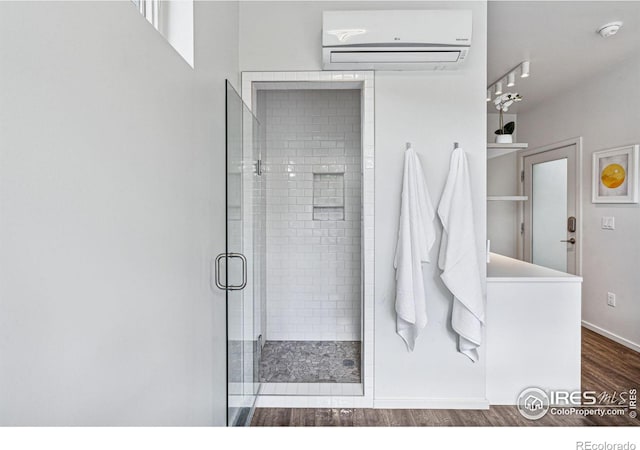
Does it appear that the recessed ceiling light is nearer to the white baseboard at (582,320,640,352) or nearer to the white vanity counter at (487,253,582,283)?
the white vanity counter at (487,253,582,283)

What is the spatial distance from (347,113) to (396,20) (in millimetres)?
1466

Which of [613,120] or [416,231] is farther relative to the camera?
[613,120]

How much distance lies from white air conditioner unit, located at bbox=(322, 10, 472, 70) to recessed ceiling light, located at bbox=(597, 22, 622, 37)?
5.25ft

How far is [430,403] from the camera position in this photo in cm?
231

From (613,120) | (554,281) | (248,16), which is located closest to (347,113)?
(248,16)

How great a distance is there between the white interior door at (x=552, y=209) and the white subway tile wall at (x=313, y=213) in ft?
8.43

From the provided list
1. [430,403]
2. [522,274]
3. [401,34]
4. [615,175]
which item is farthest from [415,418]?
[615,175]

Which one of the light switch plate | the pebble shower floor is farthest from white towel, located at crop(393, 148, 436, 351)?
the light switch plate

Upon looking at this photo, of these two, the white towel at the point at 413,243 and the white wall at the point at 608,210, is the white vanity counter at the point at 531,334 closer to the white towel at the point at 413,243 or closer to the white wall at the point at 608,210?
the white towel at the point at 413,243

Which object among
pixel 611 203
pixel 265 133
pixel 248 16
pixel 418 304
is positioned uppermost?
pixel 248 16

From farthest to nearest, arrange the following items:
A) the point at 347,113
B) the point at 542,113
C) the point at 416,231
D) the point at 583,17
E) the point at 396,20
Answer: the point at 542,113 → the point at 347,113 → the point at 583,17 → the point at 416,231 → the point at 396,20

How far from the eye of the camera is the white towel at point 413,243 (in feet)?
7.13

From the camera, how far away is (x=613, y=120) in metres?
3.58

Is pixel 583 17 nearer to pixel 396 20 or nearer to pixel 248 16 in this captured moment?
pixel 396 20
